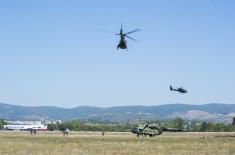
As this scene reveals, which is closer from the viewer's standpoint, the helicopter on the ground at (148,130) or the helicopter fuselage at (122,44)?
the helicopter fuselage at (122,44)

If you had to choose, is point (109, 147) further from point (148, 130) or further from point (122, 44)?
point (148, 130)

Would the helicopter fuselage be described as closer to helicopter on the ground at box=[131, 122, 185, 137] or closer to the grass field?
the grass field

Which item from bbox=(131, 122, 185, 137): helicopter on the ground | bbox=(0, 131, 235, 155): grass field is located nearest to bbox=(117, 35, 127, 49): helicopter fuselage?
bbox=(0, 131, 235, 155): grass field

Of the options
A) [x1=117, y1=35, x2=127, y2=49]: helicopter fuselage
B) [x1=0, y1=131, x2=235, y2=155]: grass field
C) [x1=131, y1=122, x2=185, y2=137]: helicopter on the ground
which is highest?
[x1=117, y1=35, x2=127, y2=49]: helicopter fuselage

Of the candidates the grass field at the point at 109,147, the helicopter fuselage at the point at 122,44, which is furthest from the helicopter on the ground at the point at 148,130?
the helicopter fuselage at the point at 122,44

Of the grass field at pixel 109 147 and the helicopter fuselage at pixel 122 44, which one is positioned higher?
the helicopter fuselage at pixel 122 44

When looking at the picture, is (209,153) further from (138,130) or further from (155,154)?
(138,130)

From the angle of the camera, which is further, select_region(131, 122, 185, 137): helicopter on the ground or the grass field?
select_region(131, 122, 185, 137): helicopter on the ground

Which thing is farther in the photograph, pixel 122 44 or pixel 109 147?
pixel 109 147

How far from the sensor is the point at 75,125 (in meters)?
195

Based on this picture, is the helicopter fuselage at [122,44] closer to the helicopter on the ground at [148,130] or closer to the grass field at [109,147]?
the grass field at [109,147]

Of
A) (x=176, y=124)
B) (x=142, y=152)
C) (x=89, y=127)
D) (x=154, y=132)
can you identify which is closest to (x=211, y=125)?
(x=176, y=124)

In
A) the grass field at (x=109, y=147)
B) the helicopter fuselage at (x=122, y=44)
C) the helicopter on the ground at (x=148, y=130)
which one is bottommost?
the grass field at (x=109, y=147)

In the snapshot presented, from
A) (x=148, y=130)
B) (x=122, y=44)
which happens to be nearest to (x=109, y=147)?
(x=122, y=44)
